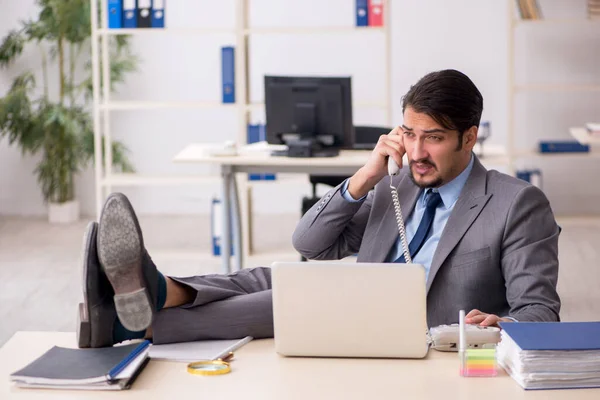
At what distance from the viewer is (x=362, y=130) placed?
16.3 ft

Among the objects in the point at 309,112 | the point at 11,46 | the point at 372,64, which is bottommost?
the point at 309,112

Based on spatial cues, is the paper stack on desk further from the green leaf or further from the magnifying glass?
the green leaf

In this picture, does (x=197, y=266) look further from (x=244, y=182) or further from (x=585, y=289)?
(x=585, y=289)

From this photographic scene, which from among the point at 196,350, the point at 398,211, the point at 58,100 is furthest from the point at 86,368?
the point at 58,100

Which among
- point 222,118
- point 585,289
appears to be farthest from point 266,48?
point 585,289

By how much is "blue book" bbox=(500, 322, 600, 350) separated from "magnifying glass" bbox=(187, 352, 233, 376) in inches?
21.8

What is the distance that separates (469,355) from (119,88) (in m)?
5.37

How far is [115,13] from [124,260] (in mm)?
3881

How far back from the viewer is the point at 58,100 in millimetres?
6883

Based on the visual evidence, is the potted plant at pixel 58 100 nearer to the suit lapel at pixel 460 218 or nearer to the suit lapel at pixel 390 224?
the suit lapel at pixel 390 224

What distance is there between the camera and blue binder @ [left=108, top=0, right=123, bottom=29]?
5566 millimetres

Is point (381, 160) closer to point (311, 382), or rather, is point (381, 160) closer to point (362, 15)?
point (311, 382)

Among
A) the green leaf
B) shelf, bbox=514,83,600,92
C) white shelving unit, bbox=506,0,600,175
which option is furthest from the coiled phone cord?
the green leaf

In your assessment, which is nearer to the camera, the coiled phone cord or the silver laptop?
the silver laptop
